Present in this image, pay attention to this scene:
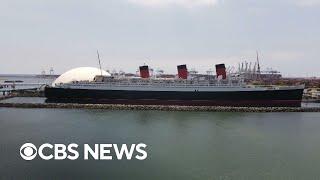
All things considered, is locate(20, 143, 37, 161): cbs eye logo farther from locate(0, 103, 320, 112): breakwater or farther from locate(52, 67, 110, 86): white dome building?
locate(52, 67, 110, 86): white dome building

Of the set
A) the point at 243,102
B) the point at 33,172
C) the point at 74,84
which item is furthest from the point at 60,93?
the point at 33,172

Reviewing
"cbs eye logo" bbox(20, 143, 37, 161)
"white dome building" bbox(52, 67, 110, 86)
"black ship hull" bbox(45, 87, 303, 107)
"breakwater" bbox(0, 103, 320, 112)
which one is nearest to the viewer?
"cbs eye logo" bbox(20, 143, 37, 161)

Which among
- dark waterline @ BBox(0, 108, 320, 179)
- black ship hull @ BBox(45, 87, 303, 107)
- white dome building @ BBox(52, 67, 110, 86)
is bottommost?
dark waterline @ BBox(0, 108, 320, 179)

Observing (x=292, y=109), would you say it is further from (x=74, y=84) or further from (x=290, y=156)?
(x=74, y=84)

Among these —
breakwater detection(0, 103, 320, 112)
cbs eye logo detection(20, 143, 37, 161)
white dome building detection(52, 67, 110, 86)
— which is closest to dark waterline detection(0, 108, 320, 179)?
cbs eye logo detection(20, 143, 37, 161)

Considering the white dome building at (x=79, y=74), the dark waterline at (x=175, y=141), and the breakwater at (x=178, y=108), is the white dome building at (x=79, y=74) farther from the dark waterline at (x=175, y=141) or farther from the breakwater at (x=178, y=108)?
the dark waterline at (x=175, y=141)

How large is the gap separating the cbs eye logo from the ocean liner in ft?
73.0

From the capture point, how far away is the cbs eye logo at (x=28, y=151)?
50.9 ft

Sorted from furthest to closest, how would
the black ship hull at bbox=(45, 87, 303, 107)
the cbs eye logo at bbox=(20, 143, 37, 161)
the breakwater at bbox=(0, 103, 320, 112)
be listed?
the black ship hull at bbox=(45, 87, 303, 107), the breakwater at bbox=(0, 103, 320, 112), the cbs eye logo at bbox=(20, 143, 37, 161)

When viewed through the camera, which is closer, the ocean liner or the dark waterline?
the dark waterline

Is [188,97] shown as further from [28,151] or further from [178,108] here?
[28,151]

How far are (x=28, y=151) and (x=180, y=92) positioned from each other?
2405cm

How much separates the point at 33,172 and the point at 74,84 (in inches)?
1185

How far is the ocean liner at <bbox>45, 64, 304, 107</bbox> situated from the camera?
38.2m
